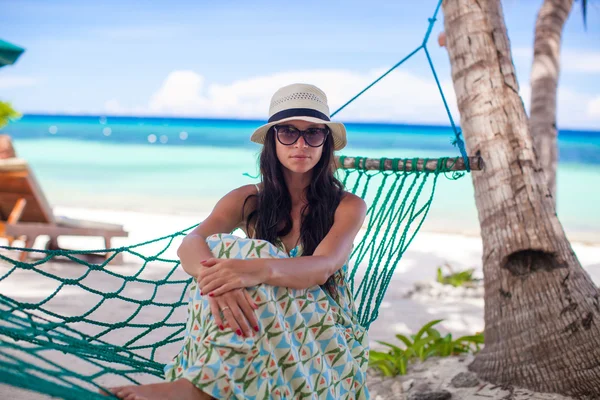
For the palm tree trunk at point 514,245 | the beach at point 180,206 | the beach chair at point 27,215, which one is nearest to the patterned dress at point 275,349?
the beach at point 180,206

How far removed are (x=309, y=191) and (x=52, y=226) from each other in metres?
3.16

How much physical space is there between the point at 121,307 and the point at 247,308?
2.36 m

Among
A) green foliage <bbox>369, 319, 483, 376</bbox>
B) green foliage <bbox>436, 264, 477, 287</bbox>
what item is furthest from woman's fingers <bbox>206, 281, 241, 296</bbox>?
green foliage <bbox>436, 264, 477, 287</bbox>

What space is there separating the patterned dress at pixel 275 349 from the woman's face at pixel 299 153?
11.6 inches

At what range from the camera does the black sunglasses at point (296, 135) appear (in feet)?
6.11

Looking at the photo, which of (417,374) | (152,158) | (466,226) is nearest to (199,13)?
(152,158)

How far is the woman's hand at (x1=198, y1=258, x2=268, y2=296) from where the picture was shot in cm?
155

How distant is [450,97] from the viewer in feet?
91.7

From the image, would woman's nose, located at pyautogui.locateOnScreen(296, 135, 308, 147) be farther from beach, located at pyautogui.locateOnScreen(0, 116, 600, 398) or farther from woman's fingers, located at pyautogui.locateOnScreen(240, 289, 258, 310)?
woman's fingers, located at pyautogui.locateOnScreen(240, 289, 258, 310)

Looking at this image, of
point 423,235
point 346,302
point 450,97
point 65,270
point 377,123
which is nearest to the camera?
point 346,302

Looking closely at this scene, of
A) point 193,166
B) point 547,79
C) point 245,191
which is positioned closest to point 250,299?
point 245,191

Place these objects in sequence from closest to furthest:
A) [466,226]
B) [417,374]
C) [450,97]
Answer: [417,374], [466,226], [450,97]

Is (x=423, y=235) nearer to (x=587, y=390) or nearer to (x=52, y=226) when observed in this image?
(x=52, y=226)

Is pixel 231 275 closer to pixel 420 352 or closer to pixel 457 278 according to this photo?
pixel 420 352
